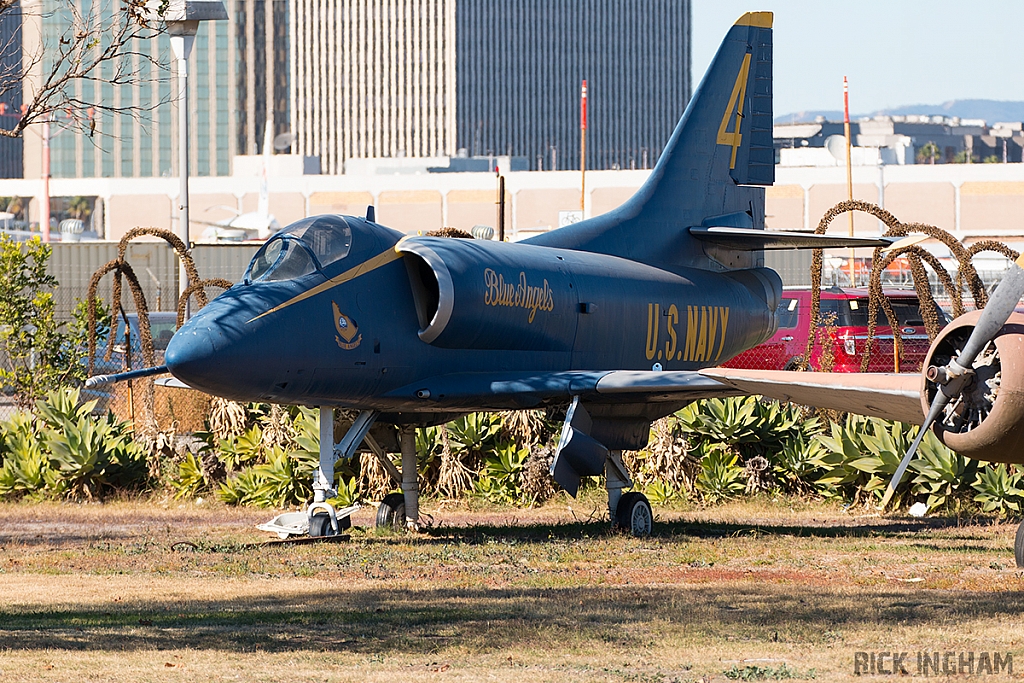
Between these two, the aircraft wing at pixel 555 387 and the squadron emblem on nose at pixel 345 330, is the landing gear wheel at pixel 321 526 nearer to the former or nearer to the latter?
the aircraft wing at pixel 555 387

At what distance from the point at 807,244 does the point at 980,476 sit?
3.49 meters

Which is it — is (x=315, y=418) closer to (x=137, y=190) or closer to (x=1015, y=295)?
(x=1015, y=295)

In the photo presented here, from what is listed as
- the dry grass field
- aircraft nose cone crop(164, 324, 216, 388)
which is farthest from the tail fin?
aircraft nose cone crop(164, 324, 216, 388)

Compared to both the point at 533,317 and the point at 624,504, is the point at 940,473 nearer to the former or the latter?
the point at 624,504

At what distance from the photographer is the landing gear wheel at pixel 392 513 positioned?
52.9 ft

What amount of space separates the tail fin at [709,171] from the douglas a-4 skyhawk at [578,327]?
26 millimetres

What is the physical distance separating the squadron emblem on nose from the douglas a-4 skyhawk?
23 millimetres

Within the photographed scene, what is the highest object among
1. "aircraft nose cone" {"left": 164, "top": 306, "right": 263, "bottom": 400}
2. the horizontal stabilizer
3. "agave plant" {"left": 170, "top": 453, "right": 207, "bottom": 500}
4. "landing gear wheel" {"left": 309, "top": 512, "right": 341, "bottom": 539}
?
the horizontal stabilizer

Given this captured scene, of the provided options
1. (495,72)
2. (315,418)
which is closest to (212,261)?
(315,418)

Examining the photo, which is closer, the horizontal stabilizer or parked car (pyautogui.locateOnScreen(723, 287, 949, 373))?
the horizontal stabilizer

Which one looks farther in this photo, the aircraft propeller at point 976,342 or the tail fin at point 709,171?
the tail fin at point 709,171

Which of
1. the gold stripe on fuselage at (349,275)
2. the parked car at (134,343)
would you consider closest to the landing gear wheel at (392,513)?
the gold stripe on fuselage at (349,275)

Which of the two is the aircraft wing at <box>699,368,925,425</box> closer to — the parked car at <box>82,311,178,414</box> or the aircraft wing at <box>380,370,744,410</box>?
the aircraft wing at <box>380,370,744,410</box>

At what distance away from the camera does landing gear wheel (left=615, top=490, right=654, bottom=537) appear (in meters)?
15.8
